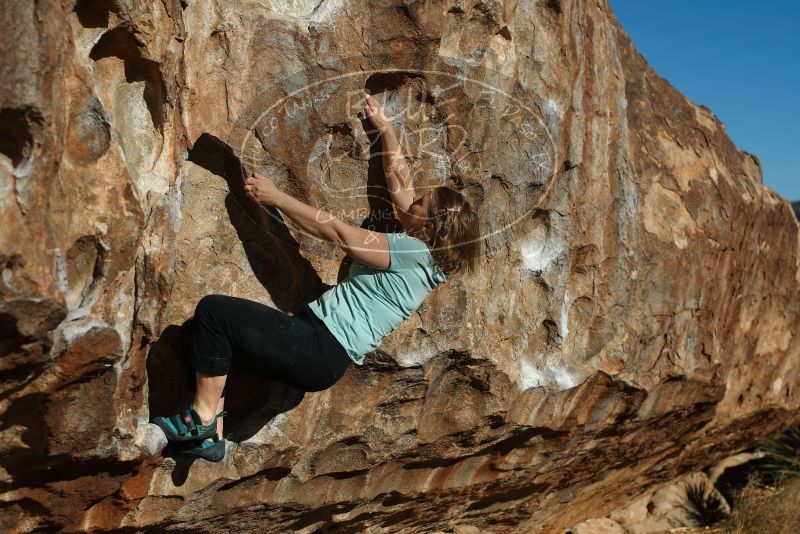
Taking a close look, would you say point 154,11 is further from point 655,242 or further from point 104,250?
point 655,242

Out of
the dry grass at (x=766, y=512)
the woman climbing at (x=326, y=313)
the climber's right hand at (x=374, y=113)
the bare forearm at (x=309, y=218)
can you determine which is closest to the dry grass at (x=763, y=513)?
the dry grass at (x=766, y=512)

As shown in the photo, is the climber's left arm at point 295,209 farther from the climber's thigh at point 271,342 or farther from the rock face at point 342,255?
the climber's thigh at point 271,342

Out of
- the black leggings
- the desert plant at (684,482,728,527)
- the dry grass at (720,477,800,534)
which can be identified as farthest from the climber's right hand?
the desert plant at (684,482,728,527)

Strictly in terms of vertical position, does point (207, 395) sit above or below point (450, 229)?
below

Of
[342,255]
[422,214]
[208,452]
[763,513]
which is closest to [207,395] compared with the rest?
[208,452]

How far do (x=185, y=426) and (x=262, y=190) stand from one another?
95 cm

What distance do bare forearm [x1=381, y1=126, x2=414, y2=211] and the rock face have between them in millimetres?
85

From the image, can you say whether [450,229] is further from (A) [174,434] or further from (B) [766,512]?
(B) [766,512]

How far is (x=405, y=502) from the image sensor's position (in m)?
4.69

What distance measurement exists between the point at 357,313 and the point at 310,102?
91 centimetres

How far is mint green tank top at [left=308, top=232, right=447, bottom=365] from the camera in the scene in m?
3.45

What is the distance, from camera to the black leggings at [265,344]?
126 inches

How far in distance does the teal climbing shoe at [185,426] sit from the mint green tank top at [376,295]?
0.60 metres

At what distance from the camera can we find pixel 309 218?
3.37m
